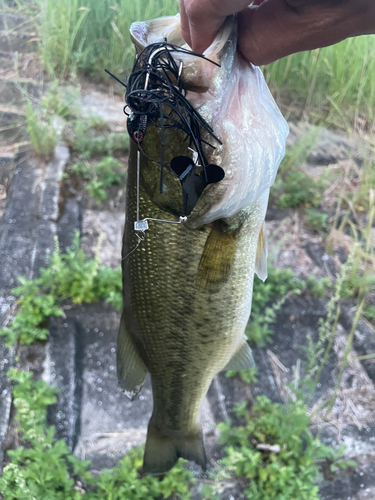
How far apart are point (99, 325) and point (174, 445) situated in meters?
1.00

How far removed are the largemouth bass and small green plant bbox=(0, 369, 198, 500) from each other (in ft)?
0.42

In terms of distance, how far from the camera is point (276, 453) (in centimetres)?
184

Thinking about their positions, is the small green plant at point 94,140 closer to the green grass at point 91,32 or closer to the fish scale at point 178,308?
Result: the green grass at point 91,32

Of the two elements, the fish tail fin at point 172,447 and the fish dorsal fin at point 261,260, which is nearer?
the fish dorsal fin at point 261,260

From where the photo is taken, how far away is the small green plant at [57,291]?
2064 mm

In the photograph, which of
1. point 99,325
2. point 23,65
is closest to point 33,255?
point 99,325

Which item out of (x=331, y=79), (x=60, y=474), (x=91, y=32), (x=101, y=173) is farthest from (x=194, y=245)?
(x=91, y=32)

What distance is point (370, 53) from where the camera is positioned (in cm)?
351

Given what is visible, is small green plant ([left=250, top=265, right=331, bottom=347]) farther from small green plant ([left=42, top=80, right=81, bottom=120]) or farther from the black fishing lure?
small green plant ([left=42, top=80, right=81, bottom=120])

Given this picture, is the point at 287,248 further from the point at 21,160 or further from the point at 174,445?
the point at 21,160

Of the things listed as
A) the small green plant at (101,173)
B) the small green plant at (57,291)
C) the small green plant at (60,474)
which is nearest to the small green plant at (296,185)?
the small green plant at (101,173)

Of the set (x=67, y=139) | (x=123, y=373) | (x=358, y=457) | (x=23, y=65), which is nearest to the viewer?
(x=123, y=373)

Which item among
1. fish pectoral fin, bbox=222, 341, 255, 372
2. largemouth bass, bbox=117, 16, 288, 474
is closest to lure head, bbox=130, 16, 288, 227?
largemouth bass, bbox=117, 16, 288, 474

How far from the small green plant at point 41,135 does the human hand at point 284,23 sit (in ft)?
8.19
